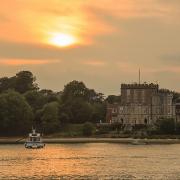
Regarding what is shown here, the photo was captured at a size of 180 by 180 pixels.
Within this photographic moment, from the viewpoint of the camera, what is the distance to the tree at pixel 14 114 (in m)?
188

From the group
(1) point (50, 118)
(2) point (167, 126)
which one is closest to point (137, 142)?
(2) point (167, 126)

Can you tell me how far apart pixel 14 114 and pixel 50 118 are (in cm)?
1034

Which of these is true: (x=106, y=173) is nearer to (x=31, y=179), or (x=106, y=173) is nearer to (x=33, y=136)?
(x=31, y=179)

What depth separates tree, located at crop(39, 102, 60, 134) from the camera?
191 m

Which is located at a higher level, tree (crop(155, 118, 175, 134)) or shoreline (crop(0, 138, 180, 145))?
tree (crop(155, 118, 175, 134))

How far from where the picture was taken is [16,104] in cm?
18875

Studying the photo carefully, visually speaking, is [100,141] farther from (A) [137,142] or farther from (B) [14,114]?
(B) [14,114]

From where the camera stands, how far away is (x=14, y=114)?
188 m

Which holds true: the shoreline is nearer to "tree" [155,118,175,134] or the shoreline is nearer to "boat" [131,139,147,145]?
"boat" [131,139,147,145]

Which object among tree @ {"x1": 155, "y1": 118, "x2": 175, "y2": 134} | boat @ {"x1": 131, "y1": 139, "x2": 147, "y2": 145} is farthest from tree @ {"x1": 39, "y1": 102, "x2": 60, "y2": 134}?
tree @ {"x1": 155, "y1": 118, "x2": 175, "y2": 134}

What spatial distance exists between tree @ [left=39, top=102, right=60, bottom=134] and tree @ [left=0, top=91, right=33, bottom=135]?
3.84 meters

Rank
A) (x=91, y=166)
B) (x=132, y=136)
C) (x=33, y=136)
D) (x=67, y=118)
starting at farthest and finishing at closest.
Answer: (x=67, y=118), (x=132, y=136), (x=33, y=136), (x=91, y=166)

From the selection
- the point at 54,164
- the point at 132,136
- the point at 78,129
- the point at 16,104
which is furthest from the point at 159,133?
the point at 54,164

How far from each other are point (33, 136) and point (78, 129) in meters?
46.0
